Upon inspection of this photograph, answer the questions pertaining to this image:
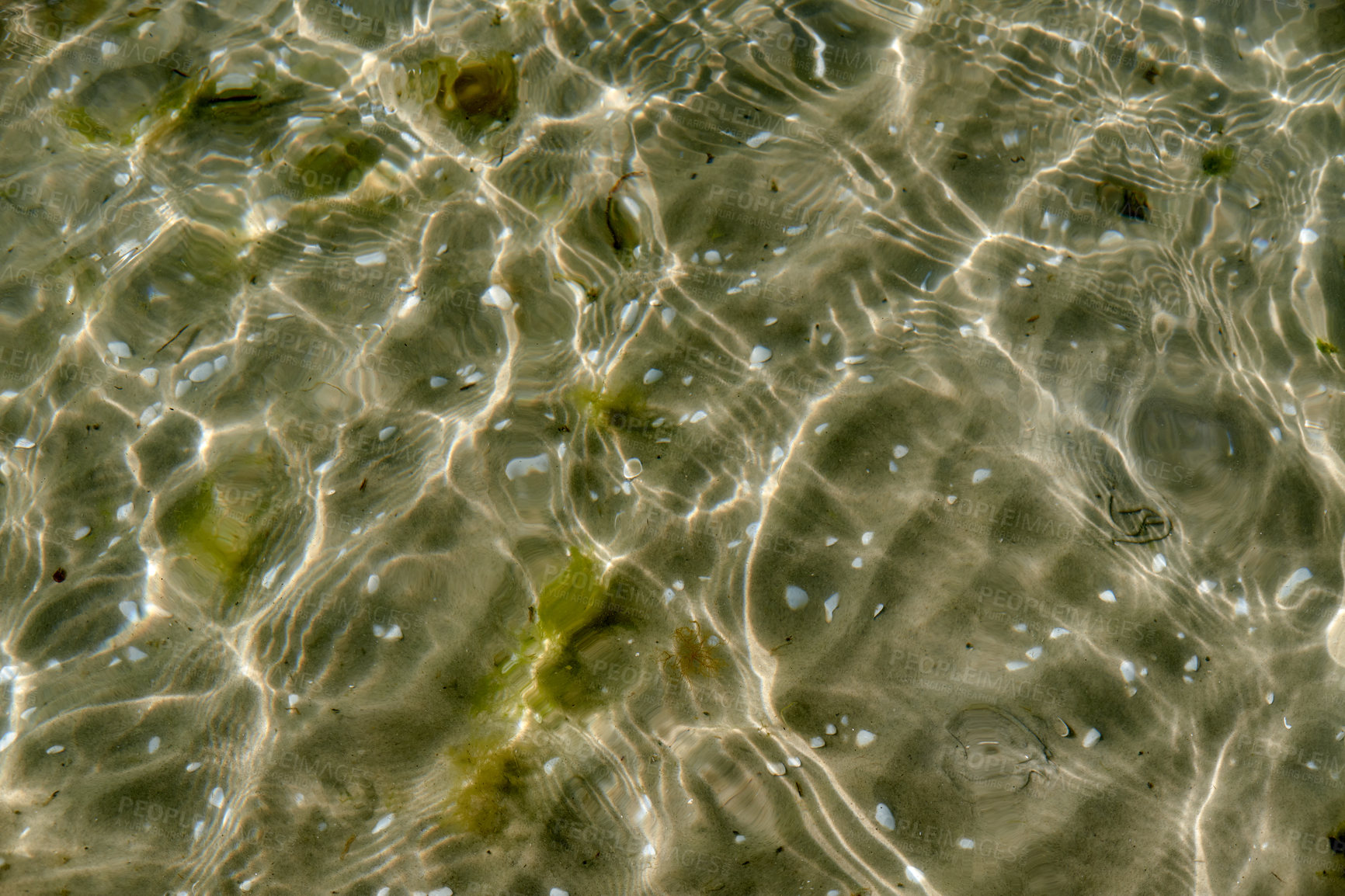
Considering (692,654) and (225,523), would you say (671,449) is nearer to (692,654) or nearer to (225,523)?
(692,654)

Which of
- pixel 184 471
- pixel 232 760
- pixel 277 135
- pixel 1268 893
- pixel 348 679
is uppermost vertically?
pixel 277 135

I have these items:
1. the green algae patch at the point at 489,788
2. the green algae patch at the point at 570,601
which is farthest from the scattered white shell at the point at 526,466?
the green algae patch at the point at 489,788

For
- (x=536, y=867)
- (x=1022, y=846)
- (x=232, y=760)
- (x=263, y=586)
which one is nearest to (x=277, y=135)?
(x=263, y=586)

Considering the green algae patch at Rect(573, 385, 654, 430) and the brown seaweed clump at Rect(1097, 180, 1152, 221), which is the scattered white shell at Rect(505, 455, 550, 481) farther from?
the brown seaweed clump at Rect(1097, 180, 1152, 221)

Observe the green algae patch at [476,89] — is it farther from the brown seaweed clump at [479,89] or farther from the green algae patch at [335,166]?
the green algae patch at [335,166]

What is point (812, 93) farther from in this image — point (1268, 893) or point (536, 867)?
point (1268, 893)

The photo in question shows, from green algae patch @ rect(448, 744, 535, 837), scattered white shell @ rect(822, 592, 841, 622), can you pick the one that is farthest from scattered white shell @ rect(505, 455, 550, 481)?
scattered white shell @ rect(822, 592, 841, 622)

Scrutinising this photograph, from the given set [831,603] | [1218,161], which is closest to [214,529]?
[831,603]
